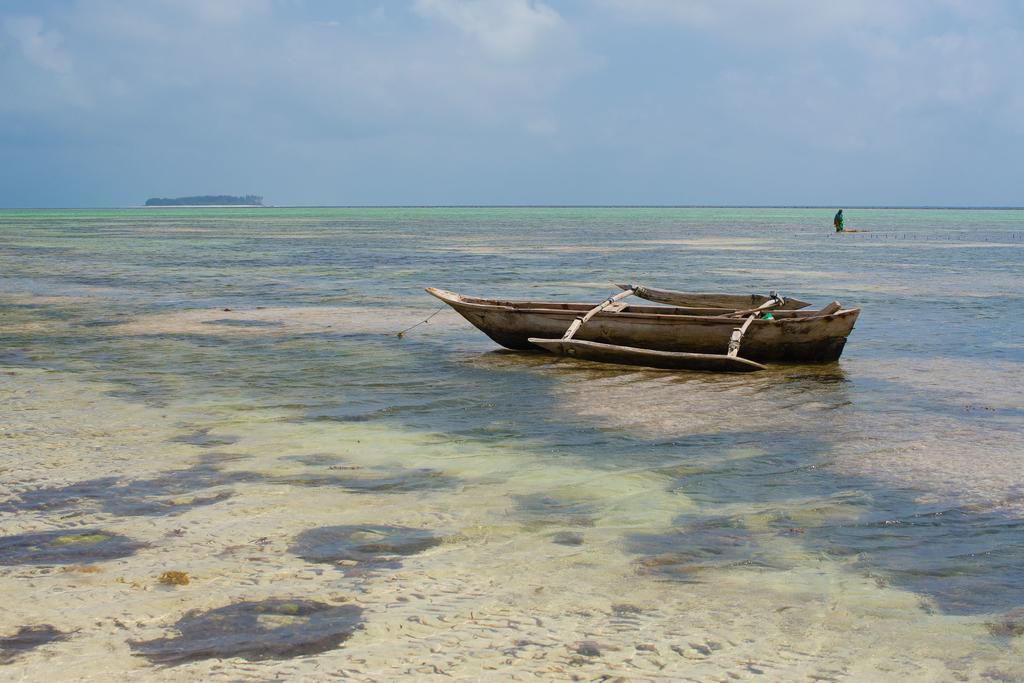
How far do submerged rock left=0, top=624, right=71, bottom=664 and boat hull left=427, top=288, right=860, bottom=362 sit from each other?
30.2ft

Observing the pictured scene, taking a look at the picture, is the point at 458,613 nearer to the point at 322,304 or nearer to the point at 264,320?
the point at 264,320

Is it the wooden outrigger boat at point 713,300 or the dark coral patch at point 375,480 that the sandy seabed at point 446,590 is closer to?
the dark coral patch at point 375,480

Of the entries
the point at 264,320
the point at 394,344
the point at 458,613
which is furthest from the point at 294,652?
the point at 264,320

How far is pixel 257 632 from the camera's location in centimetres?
445

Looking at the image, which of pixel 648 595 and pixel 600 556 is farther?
pixel 600 556

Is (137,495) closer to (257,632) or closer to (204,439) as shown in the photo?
(204,439)

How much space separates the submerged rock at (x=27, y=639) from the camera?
4195mm

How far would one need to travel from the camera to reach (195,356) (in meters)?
13.1

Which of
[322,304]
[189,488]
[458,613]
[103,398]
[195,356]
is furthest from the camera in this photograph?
[322,304]

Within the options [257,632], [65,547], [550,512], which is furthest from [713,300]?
[257,632]

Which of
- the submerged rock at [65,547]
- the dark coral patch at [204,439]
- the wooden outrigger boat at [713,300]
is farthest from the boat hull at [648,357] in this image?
the submerged rock at [65,547]

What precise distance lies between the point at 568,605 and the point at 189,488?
3.18m

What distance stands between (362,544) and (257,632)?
124 cm

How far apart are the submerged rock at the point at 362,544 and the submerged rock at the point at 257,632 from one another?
627 mm
